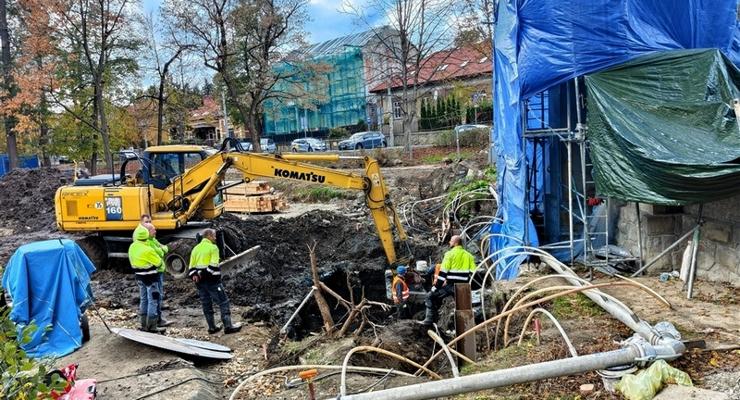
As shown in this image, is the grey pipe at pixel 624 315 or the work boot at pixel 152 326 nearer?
the grey pipe at pixel 624 315

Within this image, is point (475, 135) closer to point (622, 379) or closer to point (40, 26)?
point (40, 26)

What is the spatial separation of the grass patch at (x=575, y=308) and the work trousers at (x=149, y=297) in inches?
238

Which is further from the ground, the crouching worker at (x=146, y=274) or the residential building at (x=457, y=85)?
the residential building at (x=457, y=85)

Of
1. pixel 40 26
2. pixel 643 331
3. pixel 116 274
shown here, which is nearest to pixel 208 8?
pixel 40 26

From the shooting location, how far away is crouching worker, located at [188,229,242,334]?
29.6 ft

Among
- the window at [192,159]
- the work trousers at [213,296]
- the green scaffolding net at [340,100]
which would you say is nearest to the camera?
the work trousers at [213,296]

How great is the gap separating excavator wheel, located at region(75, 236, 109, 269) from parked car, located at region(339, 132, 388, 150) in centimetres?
2366

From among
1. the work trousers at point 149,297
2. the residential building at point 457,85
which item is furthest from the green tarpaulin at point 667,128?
the residential building at point 457,85

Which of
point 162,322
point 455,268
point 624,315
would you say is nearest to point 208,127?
point 162,322

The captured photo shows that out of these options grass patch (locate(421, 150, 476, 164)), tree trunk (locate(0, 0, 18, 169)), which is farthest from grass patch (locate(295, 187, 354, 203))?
tree trunk (locate(0, 0, 18, 169))

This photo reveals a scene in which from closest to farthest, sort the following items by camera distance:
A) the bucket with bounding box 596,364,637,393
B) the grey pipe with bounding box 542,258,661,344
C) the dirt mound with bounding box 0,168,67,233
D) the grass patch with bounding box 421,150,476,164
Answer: the bucket with bounding box 596,364,637,393 < the grey pipe with bounding box 542,258,661,344 < the dirt mound with bounding box 0,168,67,233 < the grass patch with bounding box 421,150,476,164

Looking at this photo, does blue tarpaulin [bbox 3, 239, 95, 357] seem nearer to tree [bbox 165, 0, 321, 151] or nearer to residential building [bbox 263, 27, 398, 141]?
tree [bbox 165, 0, 321, 151]

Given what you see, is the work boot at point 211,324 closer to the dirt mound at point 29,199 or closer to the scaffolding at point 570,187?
the scaffolding at point 570,187

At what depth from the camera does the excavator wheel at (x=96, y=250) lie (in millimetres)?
13078
